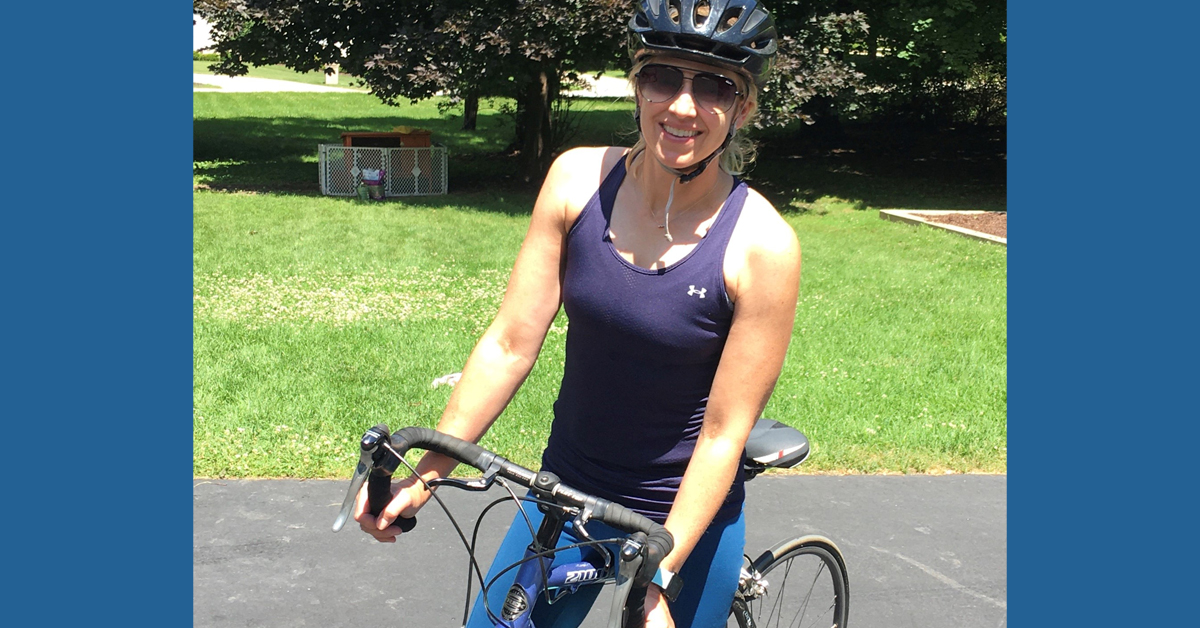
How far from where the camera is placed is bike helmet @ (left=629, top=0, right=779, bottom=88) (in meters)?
2.37

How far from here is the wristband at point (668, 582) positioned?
2.18 m

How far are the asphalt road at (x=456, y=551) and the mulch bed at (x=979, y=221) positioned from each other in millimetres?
8775

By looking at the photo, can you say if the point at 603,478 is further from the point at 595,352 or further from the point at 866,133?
the point at 866,133

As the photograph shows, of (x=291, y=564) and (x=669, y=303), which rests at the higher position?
(x=669, y=303)

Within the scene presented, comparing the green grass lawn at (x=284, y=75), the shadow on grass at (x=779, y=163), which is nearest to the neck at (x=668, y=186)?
the shadow on grass at (x=779, y=163)

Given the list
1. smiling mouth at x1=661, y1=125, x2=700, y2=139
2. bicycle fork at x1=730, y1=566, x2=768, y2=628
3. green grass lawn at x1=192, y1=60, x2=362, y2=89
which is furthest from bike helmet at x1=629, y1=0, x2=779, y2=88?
green grass lawn at x1=192, y1=60, x2=362, y2=89

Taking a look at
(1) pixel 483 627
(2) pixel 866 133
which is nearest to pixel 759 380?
(1) pixel 483 627

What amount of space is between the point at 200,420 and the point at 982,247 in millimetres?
9266

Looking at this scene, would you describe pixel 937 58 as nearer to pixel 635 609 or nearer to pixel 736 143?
pixel 736 143

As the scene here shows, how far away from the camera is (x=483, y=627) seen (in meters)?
2.45

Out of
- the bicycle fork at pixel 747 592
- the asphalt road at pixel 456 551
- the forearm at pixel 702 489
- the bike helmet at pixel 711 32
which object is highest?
the bike helmet at pixel 711 32

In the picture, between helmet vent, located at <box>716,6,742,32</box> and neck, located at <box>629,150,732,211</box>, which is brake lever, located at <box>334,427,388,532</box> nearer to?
neck, located at <box>629,150,732,211</box>

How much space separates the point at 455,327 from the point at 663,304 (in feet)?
19.9

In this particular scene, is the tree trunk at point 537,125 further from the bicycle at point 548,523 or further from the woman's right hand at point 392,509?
the woman's right hand at point 392,509
